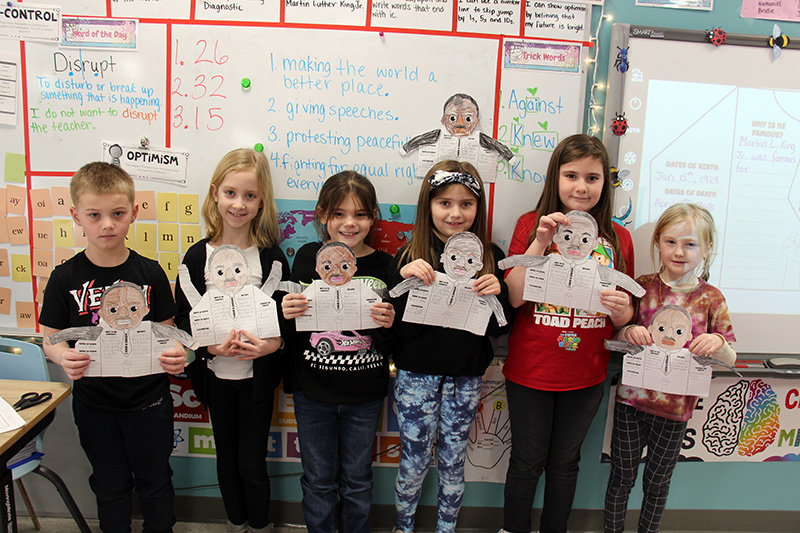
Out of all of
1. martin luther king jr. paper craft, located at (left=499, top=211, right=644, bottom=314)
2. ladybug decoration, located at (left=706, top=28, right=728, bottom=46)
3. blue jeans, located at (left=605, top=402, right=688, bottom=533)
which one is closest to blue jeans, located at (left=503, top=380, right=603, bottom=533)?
blue jeans, located at (left=605, top=402, right=688, bottom=533)

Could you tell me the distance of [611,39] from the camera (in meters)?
1.87

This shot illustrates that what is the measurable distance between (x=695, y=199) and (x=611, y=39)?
79cm

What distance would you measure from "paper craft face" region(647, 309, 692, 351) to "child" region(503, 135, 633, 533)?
0.10 m

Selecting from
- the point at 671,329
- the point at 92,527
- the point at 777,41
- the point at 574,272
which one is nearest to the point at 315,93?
the point at 574,272

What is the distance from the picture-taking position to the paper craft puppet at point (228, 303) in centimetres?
159

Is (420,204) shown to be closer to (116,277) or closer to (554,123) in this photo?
(554,123)

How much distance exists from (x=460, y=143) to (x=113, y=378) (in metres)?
1.64

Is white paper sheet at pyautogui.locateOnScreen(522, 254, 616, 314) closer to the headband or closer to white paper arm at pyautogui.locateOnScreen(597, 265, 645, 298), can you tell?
white paper arm at pyautogui.locateOnScreen(597, 265, 645, 298)

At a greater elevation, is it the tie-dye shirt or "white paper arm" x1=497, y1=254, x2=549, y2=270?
"white paper arm" x1=497, y1=254, x2=549, y2=270

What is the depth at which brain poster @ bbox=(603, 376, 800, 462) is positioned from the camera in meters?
2.06

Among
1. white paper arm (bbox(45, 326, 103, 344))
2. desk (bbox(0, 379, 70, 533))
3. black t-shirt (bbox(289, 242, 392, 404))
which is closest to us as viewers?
desk (bbox(0, 379, 70, 533))

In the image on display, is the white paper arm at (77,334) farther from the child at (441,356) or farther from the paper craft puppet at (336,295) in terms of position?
the child at (441,356)

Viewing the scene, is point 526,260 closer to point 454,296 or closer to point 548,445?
point 454,296

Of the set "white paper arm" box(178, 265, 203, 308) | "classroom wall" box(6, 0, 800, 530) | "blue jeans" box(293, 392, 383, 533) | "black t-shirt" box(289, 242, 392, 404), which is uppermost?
"white paper arm" box(178, 265, 203, 308)
